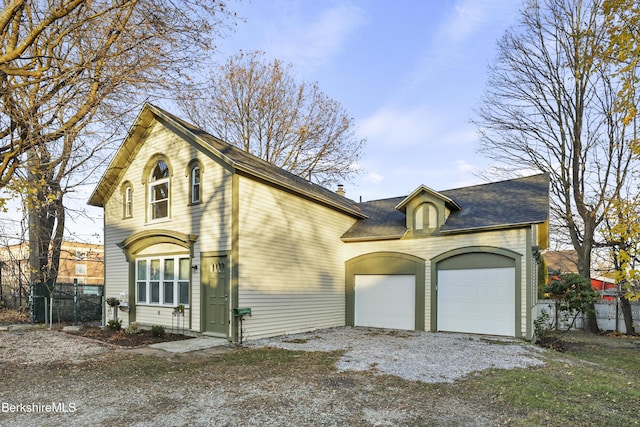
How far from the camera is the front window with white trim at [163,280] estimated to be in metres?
11.7

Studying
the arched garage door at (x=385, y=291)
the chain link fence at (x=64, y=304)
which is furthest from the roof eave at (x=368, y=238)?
the chain link fence at (x=64, y=304)

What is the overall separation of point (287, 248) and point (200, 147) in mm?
3887

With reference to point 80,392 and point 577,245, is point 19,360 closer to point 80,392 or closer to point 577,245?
point 80,392

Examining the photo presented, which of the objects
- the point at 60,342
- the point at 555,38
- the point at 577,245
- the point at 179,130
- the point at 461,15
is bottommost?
the point at 60,342

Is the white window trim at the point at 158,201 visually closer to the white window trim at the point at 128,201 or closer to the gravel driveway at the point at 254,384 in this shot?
the white window trim at the point at 128,201

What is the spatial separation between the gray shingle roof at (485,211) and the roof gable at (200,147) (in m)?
1.12

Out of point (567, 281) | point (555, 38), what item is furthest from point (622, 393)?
point (555, 38)

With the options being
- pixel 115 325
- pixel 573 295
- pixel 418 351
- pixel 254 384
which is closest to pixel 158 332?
pixel 115 325

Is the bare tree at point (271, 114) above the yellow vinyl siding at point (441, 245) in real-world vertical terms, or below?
above

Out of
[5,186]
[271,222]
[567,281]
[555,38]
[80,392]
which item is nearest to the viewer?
[80,392]

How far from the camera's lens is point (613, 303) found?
1477 centimetres

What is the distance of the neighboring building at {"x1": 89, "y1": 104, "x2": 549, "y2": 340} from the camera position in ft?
35.7

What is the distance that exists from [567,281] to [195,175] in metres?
13.2

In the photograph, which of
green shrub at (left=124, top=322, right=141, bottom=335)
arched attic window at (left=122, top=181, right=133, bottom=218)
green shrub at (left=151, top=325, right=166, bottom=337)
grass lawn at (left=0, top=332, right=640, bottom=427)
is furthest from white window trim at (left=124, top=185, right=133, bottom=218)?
grass lawn at (left=0, top=332, right=640, bottom=427)
